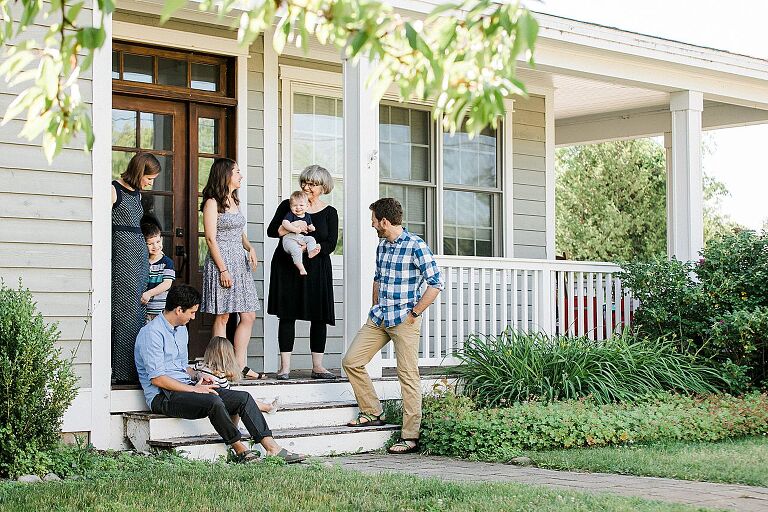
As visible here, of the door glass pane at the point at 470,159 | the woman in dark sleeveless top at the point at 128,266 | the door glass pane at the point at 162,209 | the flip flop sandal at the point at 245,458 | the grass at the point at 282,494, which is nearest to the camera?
the grass at the point at 282,494

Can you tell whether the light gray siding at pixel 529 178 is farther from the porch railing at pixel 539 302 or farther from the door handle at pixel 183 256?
the door handle at pixel 183 256

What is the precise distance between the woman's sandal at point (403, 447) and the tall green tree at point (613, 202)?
18.9 metres

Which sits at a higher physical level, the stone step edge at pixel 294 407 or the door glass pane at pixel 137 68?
the door glass pane at pixel 137 68

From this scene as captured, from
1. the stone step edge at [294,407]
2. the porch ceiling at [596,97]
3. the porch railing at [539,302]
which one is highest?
the porch ceiling at [596,97]

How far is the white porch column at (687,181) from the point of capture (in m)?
11.3

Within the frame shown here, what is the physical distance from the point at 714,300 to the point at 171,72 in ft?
17.8

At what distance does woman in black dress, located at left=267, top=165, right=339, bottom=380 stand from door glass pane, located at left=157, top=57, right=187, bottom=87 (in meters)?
1.66

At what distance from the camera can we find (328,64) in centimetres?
1072

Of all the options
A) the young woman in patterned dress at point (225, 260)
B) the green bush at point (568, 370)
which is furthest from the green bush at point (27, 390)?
the green bush at point (568, 370)

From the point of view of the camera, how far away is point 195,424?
766 cm

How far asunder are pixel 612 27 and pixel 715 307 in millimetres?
2840

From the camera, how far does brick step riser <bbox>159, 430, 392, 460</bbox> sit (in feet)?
24.2

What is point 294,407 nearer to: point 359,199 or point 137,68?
point 359,199

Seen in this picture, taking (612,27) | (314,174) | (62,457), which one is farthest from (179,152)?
(612,27)
